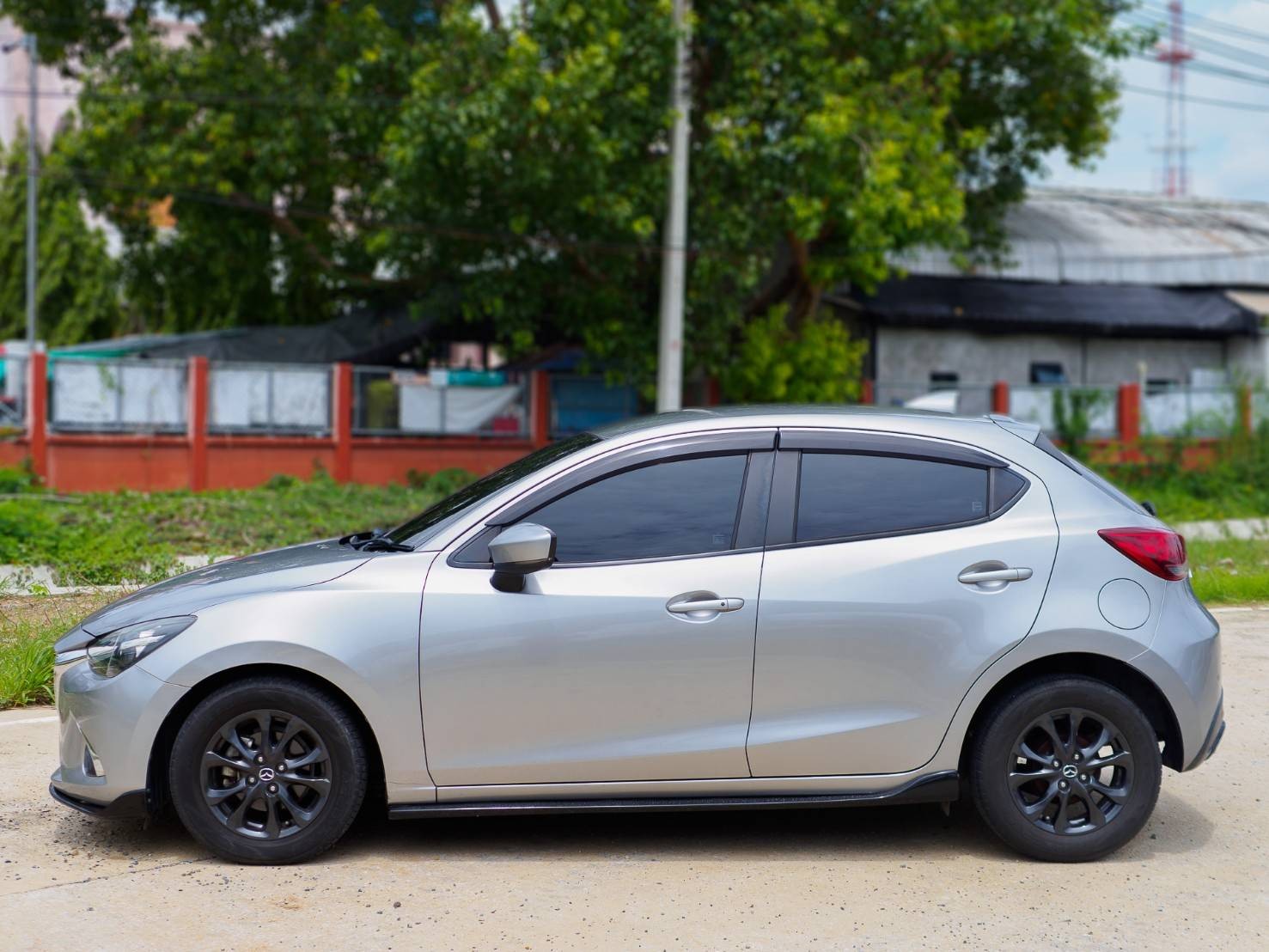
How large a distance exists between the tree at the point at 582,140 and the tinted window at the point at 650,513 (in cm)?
1264

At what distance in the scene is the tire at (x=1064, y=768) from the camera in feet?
15.9

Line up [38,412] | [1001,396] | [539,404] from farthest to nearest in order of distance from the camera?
[1001,396]
[539,404]
[38,412]

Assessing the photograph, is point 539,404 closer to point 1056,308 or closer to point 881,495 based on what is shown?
point 1056,308

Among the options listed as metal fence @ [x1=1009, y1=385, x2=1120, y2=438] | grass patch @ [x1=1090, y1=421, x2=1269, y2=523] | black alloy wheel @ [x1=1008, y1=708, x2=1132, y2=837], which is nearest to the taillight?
black alloy wheel @ [x1=1008, y1=708, x2=1132, y2=837]

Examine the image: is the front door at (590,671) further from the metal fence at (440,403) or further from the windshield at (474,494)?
the metal fence at (440,403)

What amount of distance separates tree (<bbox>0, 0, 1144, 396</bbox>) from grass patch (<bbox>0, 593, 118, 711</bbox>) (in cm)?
981

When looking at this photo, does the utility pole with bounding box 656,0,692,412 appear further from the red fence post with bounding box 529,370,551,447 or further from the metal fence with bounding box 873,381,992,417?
the metal fence with bounding box 873,381,992,417

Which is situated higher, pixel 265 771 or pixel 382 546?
pixel 382 546

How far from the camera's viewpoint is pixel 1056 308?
2664cm

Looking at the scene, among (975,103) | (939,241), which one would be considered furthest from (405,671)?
(975,103)

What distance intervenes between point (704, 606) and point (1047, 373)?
78.2ft

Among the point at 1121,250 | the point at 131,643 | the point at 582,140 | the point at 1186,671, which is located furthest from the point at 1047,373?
the point at 131,643

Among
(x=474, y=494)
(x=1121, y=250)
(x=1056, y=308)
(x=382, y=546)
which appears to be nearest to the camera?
(x=382, y=546)

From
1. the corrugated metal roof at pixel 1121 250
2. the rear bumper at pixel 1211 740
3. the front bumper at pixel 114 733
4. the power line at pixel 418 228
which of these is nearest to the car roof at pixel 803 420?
the rear bumper at pixel 1211 740
